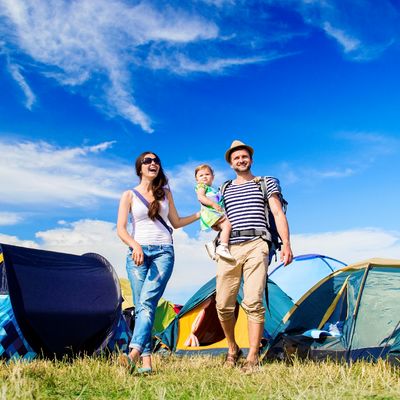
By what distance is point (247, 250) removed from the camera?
19.4 feet

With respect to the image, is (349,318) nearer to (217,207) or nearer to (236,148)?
(217,207)

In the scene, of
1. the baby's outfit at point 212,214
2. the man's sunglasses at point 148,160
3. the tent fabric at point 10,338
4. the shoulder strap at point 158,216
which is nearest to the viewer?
the shoulder strap at point 158,216

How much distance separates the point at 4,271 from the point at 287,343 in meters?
3.83

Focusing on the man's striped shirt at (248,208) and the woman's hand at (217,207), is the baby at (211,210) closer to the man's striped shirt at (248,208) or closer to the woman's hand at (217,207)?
the woman's hand at (217,207)

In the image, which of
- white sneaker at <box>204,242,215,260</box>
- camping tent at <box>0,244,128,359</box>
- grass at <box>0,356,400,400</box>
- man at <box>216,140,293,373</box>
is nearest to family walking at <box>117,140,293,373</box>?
man at <box>216,140,293,373</box>

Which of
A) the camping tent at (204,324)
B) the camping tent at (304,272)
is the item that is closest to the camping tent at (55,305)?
the camping tent at (204,324)

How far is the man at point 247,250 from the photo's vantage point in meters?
5.80

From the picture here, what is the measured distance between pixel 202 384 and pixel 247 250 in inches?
79.4

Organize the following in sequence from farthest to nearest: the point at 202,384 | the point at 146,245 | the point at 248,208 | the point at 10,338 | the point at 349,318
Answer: the point at 10,338 < the point at 349,318 < the point at 248,208 < the point at 146,245 < the point at 202,384

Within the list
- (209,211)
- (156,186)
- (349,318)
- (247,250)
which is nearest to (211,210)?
(209,211)

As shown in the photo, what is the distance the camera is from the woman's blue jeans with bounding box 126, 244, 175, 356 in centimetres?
514

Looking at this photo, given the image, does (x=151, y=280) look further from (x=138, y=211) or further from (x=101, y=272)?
(x=101, y=272)

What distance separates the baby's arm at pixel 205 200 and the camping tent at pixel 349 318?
2.03 meters

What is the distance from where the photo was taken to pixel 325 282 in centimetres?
706
